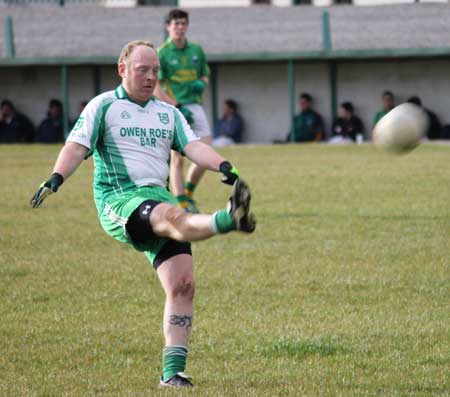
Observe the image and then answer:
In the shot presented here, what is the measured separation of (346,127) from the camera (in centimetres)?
2858

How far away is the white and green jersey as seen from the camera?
659cm

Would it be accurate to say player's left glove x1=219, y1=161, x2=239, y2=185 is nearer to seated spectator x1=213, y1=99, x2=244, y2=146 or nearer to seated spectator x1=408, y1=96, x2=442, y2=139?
seated spectator x1=408, y1=96, x2=442, y2=139

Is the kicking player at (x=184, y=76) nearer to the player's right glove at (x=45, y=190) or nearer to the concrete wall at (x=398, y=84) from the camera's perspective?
the player's right glove at (x=45, y=190)

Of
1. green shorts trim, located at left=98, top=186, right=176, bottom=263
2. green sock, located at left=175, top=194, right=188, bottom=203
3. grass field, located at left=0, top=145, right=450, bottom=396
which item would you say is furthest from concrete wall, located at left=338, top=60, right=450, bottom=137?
green shorts trim, located at left=98, top=186, right=176, bottom=263

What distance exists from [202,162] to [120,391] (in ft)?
4.75

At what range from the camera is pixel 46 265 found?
35.8ft

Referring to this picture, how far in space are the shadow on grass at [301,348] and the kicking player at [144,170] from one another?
1.05 meters

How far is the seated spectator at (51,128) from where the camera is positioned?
3042cm

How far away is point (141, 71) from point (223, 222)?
1.43 metres

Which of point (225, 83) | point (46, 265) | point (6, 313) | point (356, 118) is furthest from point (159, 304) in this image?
point (225, 83)

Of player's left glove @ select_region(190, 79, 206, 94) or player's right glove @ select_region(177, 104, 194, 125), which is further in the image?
player's left glove @ select_region(190, 79, 206, 94)

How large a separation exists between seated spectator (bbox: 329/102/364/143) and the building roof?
5.15 ft

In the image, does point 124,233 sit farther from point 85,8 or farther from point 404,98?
point 85,8

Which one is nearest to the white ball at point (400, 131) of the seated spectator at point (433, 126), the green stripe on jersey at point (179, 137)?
the green stripe on jersey at point (179, 137)
